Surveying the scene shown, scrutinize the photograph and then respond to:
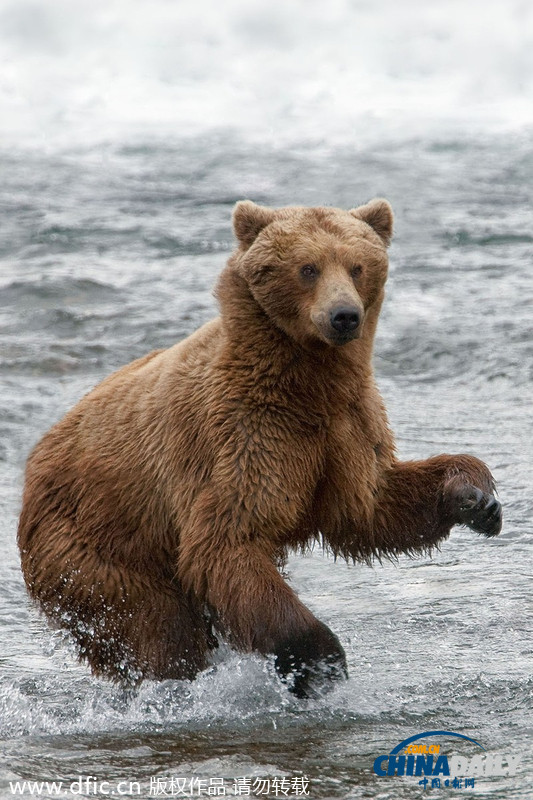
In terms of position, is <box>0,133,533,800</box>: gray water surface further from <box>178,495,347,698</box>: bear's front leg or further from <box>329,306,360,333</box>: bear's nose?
<box>329,306,360,333</box>: bear's nose

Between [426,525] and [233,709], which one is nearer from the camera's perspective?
[233,709]

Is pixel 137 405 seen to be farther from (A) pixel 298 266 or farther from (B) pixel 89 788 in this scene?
(B) pixel 89 788

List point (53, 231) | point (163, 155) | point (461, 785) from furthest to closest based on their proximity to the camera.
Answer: point (163, 155)
point (53, 231)
point (461, 785)

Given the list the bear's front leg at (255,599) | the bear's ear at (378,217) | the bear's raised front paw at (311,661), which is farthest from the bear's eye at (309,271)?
the bear's raised front paw at (311,661)

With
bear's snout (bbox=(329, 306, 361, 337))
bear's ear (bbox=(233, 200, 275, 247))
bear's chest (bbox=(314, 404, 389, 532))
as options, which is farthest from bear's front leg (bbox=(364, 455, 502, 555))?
bear's ear (bbox=(233, 200, 275, 247))

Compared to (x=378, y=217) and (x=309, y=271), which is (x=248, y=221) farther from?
(x=378, y=217)

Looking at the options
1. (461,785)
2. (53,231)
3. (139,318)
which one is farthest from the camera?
(53,231)

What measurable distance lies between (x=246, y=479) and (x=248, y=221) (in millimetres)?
1119

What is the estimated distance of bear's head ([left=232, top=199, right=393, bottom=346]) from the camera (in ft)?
16.7

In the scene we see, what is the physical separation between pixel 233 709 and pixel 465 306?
8.62 m

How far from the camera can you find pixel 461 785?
425 centimetres

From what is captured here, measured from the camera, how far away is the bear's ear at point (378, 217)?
18.4 ft

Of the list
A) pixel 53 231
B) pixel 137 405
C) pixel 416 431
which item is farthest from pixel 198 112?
pixel 137 405

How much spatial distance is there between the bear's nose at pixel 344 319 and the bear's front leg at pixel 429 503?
99 centimetres
